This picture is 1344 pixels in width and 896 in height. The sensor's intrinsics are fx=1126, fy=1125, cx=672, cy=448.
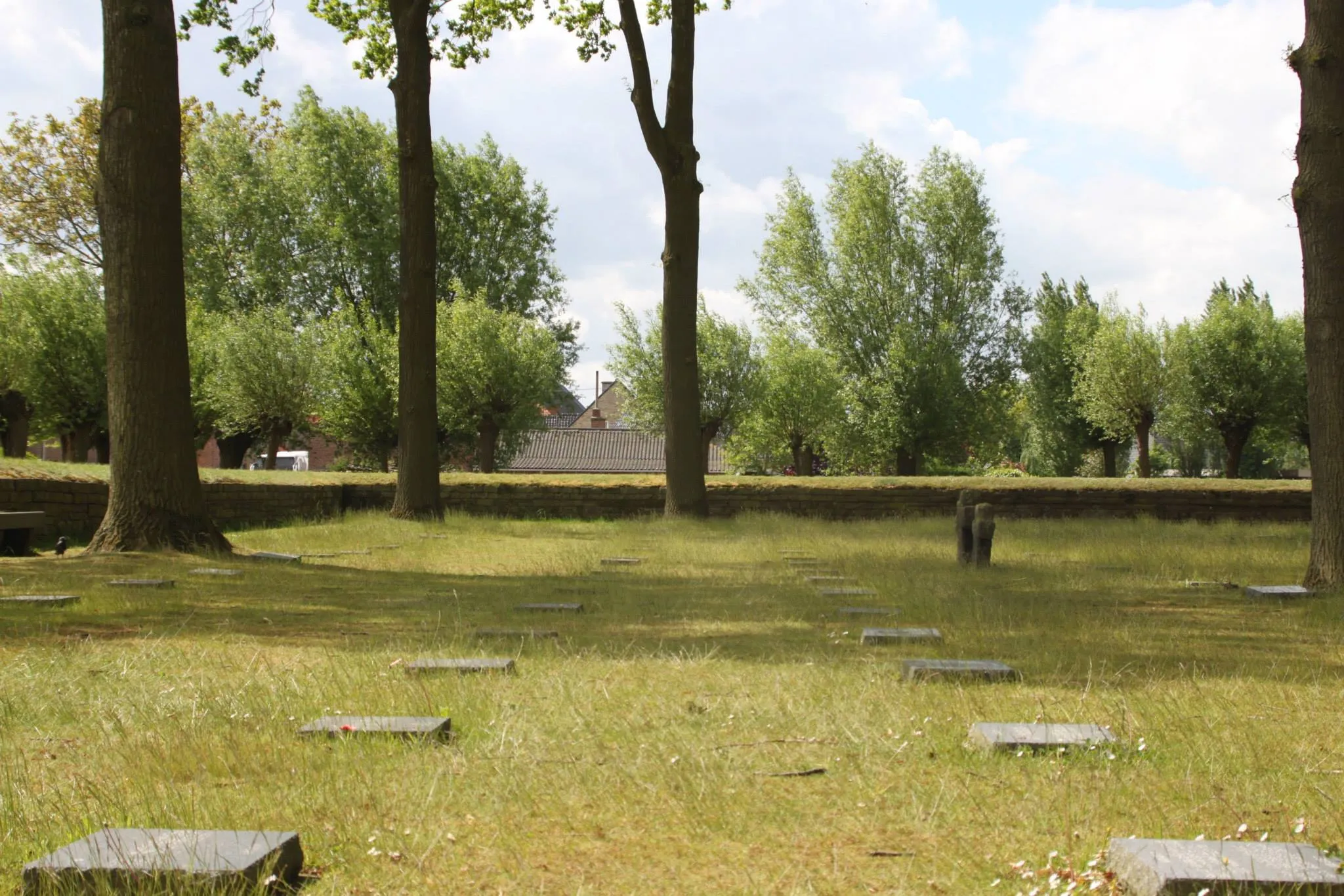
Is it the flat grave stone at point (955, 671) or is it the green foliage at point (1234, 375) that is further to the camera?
the green foliage at point (1234, 375)

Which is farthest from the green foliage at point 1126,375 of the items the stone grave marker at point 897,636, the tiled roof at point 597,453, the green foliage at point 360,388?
the stone grave marker at point 897,636

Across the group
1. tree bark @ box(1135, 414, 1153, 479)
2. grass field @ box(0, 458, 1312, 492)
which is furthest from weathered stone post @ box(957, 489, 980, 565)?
tree bark @ box(1135, 414, 1153, 479)

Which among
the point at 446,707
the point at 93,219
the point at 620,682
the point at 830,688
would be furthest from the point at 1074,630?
the point at 93,219

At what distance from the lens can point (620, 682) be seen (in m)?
4.26

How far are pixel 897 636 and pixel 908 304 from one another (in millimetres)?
37137

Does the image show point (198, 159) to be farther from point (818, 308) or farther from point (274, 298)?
point (818, 308)

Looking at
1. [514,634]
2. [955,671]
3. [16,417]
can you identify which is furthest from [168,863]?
[16,417]

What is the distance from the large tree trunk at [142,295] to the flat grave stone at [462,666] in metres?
6.22

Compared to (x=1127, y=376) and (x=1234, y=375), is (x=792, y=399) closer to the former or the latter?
(x=1127, y=376)

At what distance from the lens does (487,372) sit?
1281 inches

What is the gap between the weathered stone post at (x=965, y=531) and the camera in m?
9.90

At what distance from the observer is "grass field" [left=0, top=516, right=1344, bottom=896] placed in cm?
242

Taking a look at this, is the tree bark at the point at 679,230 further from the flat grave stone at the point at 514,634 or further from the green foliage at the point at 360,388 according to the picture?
the green foliage at the point at 360,388

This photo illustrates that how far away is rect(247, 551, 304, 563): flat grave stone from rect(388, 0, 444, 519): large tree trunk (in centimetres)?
529
